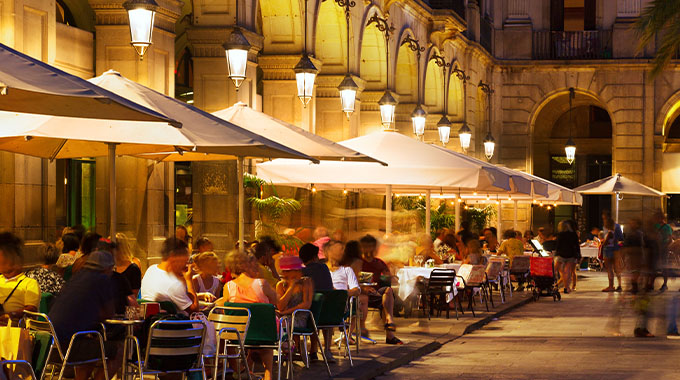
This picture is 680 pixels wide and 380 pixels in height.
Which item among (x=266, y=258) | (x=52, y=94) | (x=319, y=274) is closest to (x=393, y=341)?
(x=266, y=258)

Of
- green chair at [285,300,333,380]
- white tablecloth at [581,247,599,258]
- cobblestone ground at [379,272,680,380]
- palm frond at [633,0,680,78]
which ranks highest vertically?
palm frond at [633,0,680,78]

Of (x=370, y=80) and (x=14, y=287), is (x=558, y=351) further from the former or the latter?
(x=370, y=80)

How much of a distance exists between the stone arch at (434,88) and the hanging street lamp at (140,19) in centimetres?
1996

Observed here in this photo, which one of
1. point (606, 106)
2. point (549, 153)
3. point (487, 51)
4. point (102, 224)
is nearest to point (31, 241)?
point (102, 224)

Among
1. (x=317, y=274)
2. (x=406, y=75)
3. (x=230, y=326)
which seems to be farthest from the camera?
(x=406, y=75)

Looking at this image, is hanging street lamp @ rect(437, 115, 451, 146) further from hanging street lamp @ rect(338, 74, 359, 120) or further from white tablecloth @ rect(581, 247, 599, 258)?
hanging street lamp @ rect(338, 74, 359, 120)

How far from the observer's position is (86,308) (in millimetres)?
8438

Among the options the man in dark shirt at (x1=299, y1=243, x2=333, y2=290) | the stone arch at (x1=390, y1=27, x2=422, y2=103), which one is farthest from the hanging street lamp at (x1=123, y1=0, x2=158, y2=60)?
the stone arch at (x1=390, y1=27, x2=422, y2=103)

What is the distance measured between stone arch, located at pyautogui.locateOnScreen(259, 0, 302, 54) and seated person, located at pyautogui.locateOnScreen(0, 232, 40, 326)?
485 inches

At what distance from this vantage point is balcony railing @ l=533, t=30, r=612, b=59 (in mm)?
40906

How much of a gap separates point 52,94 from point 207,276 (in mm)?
4769

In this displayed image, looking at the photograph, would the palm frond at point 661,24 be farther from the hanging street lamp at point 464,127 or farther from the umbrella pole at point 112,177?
the hanging street lamp at point 464,127

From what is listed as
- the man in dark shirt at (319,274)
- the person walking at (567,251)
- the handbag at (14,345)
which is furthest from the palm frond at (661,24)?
the handbag at (14,345)

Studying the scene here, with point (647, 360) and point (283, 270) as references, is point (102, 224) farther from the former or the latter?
point (647, 360)
